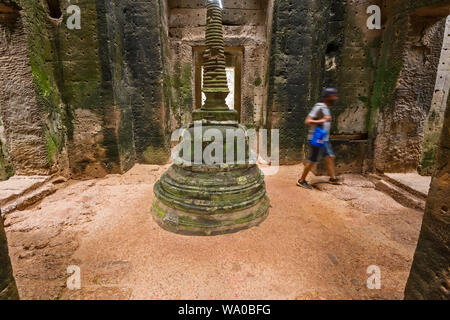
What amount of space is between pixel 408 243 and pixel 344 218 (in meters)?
0.70

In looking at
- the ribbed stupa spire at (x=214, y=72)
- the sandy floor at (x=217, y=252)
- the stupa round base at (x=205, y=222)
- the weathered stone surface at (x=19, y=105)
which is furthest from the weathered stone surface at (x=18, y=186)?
the ribbed stupa spire at (x=214, y=72)

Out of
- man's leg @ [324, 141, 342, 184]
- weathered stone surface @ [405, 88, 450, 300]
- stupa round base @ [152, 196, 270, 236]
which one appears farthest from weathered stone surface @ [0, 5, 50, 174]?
weathered stone surface @ [405, 88, 450, 300]

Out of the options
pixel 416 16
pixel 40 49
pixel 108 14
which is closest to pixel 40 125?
pixel 40 49

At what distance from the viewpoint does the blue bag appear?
12.0ft

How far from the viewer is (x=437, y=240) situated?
137 cm

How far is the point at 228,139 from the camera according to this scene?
316 cm

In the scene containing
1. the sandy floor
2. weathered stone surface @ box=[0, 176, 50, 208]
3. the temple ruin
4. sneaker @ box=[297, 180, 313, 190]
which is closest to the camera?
the sandy floor

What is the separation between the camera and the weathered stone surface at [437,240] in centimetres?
131

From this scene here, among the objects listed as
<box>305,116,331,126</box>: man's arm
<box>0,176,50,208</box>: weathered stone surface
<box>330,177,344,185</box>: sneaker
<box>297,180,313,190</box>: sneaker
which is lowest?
<box>297,180,313,190</box>: sneaker

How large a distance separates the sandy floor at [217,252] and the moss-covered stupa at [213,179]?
18 centimetres

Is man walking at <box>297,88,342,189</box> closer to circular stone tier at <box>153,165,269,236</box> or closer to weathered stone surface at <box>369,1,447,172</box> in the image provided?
weathered stone surface at <box>369,1,447,172</box>

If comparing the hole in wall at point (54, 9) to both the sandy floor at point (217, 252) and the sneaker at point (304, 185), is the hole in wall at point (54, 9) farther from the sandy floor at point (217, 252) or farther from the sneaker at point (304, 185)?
the sneaker at point (304, 185)

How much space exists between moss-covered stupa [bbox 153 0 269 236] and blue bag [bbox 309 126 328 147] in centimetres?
119
